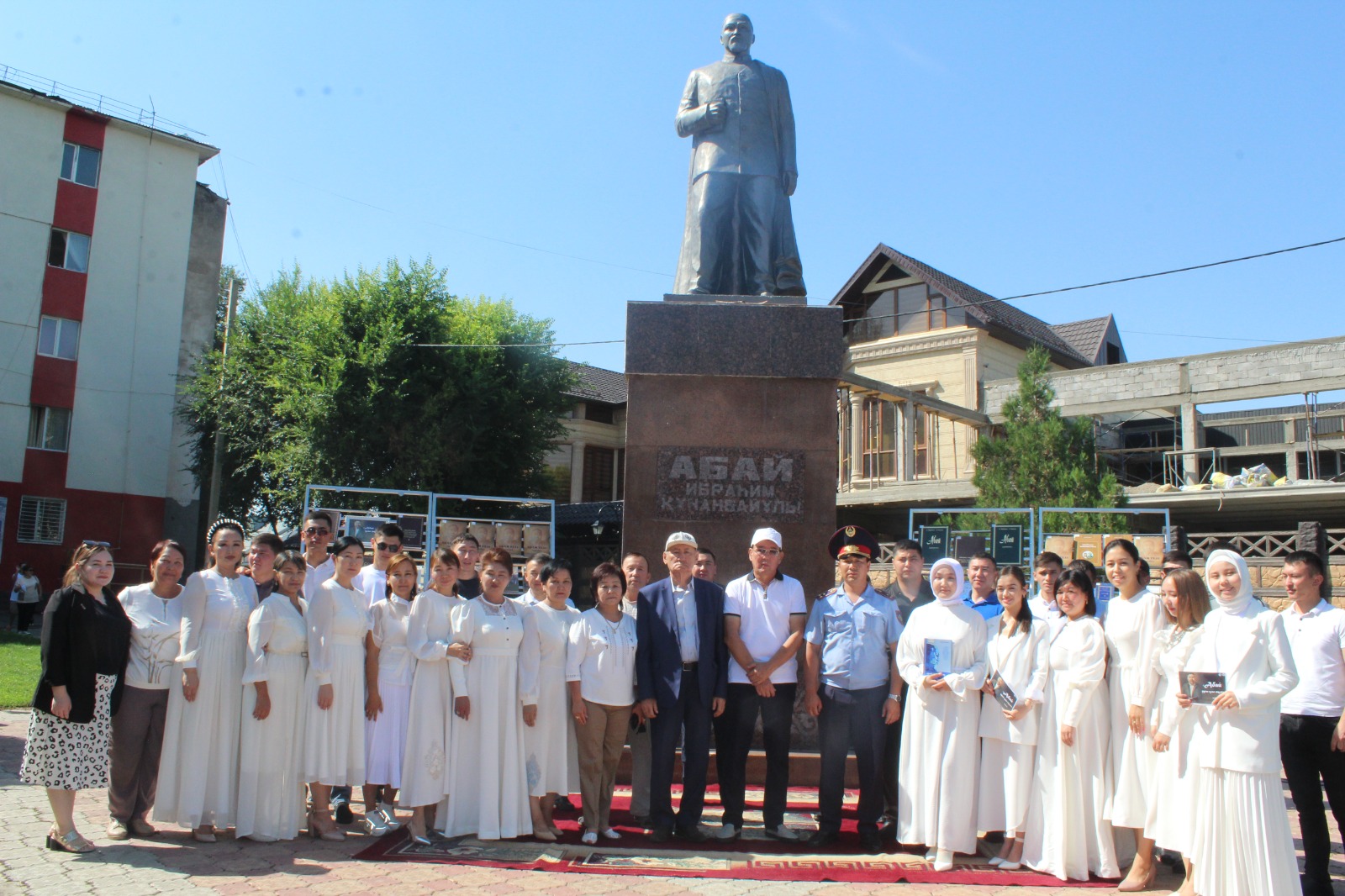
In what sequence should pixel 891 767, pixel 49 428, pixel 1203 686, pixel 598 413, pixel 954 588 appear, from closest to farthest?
pixel 1203 686, pixel 954 588, pixel 891 767, pixel 49 428, pixel 598 413

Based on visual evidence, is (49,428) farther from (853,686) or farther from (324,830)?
(853,686)

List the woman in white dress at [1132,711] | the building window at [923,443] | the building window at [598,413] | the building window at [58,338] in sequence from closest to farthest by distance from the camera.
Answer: the woman in white dress at [1132,711] < the building window at [58,338] < the building window at [923,443] < the building window at [598,413]

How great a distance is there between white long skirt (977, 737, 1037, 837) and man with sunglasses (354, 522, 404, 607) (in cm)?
374

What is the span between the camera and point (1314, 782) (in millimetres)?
5227

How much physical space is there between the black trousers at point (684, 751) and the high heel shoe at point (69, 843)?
9.40ft

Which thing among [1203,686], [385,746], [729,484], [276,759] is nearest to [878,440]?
[729,484]

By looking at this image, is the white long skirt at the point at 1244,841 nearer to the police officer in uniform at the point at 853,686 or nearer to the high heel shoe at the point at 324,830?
the police officer in uniform at the point at 853,686

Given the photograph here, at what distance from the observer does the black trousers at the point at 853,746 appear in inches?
221

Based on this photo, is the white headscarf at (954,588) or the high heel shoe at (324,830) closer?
the white headscarf at (954,588)

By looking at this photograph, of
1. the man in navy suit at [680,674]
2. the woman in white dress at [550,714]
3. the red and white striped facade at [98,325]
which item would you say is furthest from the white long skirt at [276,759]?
the red and white striped facade at [98,325]

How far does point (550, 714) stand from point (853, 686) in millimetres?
1681

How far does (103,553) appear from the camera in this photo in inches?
227

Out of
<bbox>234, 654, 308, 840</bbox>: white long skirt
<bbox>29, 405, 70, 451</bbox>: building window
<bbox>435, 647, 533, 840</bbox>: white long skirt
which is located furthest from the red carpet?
<bbox>29, 405, 70, 451</bbox>: building window

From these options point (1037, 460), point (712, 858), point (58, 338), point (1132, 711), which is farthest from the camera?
point (58, 338)
